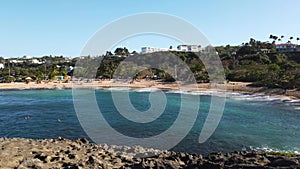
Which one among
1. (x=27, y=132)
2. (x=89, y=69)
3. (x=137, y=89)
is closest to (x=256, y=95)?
(x=137, y=89)

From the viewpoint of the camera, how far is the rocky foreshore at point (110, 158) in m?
11.0

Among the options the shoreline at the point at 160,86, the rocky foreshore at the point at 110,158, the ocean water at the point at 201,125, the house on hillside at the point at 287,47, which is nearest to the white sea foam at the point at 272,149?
the ocean water at the point at 201,125

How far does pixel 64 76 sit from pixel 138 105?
47035mm

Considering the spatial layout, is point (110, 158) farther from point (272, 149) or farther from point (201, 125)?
point (201, 125)

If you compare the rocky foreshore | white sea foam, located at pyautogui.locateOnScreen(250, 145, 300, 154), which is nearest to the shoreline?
white sea foam, located at pyautogui.locateOnScreen(250, 145, 300, 154)

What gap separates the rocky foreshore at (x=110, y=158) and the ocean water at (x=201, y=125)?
4.82m

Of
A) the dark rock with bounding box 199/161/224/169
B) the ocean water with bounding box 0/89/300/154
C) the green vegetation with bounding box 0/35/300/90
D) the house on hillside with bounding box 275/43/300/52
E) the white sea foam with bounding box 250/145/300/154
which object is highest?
the house on hillside with bounding box 275/43/300/52

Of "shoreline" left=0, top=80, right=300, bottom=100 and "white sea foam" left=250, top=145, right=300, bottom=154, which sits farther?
"shoreline" left=0, top=80, right=300, bottom=100

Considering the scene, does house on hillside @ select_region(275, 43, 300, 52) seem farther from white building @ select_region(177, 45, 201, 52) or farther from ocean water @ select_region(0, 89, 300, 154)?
ocean water @ select_region(0, 89, 300, 154)

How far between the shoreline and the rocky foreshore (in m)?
38.0

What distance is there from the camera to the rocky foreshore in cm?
1099

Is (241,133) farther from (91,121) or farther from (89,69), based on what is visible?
(89,69)

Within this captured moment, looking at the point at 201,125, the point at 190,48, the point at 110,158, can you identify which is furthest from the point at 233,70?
the point at 110,158

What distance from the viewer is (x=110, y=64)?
86375 mm
